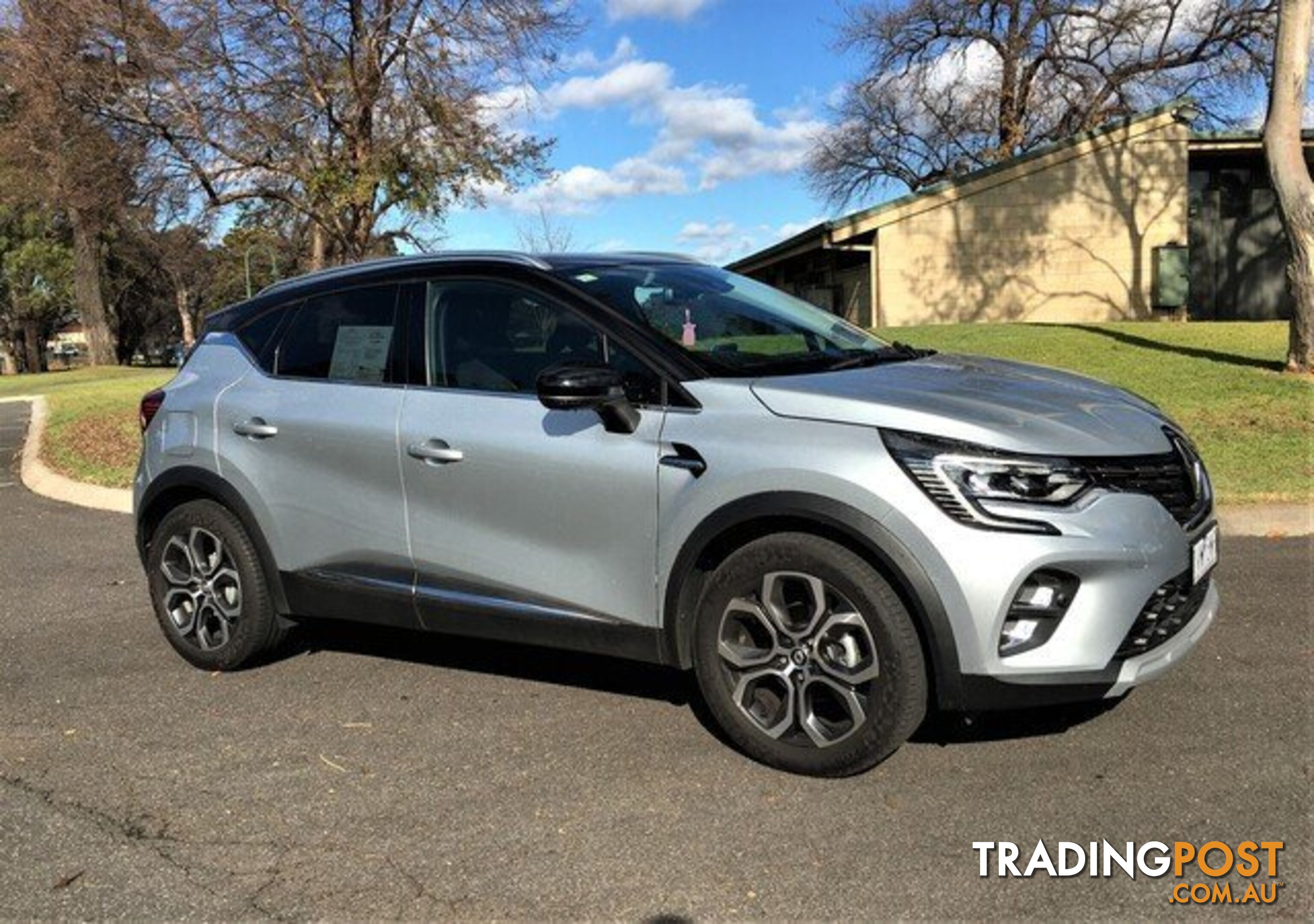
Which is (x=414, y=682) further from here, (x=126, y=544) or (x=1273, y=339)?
(x=1273, y=339)

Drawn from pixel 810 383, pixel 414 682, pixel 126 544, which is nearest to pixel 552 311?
pixel 810 383

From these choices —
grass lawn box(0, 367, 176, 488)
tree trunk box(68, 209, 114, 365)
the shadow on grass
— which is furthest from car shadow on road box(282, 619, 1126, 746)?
tree trunk box(68, 209, 114, 365)

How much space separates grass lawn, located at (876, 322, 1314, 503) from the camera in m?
8.43

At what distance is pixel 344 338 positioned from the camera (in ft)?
15.4

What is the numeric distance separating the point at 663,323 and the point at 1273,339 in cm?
1414

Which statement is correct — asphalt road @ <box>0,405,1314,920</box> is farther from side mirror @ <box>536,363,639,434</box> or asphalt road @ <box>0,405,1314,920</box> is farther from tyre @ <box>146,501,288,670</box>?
side mirror @ <box>536,363,639,434</box>

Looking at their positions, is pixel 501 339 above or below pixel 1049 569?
above

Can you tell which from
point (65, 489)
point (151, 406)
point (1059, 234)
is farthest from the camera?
point (1059, 234)

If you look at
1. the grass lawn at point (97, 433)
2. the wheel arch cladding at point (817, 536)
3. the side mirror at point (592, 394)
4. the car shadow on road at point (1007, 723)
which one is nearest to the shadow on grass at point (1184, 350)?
the car shadow on road at point (1007, 723)

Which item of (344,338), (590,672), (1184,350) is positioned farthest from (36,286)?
(590,672)

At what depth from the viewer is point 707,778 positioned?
3.66 m

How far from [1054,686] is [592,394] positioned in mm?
1713

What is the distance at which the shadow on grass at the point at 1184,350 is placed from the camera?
12.9 metres

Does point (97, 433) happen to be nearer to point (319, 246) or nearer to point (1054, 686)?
point (319, 246)
